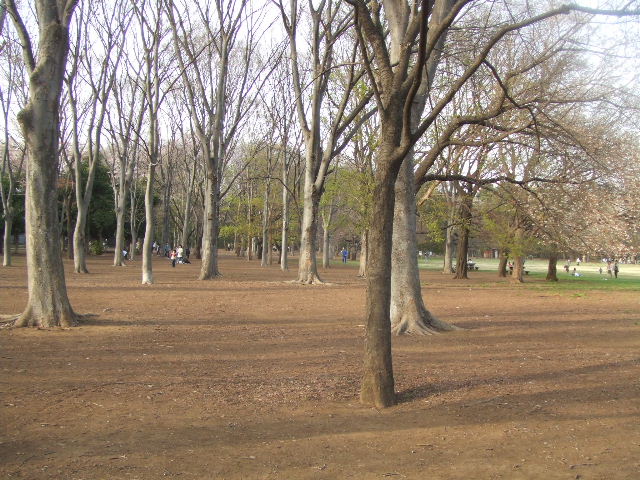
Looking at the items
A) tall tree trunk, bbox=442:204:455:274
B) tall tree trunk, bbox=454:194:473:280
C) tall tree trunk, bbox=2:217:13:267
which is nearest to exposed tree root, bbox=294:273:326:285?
tall tree trunk, bbox=454:194:473:280

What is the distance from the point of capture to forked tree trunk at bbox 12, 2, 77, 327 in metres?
9.95

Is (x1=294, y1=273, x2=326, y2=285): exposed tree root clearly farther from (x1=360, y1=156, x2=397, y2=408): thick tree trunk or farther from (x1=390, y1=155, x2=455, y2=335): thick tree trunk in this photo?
(x1=360, y1=156, x2=397, y2=408): thick tree trunk

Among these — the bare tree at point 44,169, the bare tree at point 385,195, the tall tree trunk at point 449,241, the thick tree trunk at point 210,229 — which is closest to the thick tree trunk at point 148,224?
the thick tree trunk at point 210,229

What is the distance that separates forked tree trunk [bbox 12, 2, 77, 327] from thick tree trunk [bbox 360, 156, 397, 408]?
6.79 metres

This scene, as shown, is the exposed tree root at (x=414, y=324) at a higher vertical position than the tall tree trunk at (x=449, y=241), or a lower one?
lower

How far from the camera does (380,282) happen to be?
574 cm

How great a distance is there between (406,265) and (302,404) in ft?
17.5

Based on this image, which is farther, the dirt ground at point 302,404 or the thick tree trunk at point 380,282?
the thick tree trunk at point 380,282

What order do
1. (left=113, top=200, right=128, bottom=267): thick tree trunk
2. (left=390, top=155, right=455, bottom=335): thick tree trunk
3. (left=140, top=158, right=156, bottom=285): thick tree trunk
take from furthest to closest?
1. (left=113, top=200, right=128, bottom=267): thick tree trunk
2. (left=140, top=158, right=156, bottom=285): thick tree trunk
3. (left=390, top=155, right=455, bottom=335): thick tree trunk

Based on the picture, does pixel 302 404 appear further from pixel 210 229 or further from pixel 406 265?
pixel 210 229

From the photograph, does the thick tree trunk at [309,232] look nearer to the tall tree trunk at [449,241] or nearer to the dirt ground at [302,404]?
the dirt ground at [302,404]

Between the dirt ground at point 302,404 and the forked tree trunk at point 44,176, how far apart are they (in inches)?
22.9

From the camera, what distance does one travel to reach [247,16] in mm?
22672

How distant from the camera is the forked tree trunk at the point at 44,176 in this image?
9.95 meters
